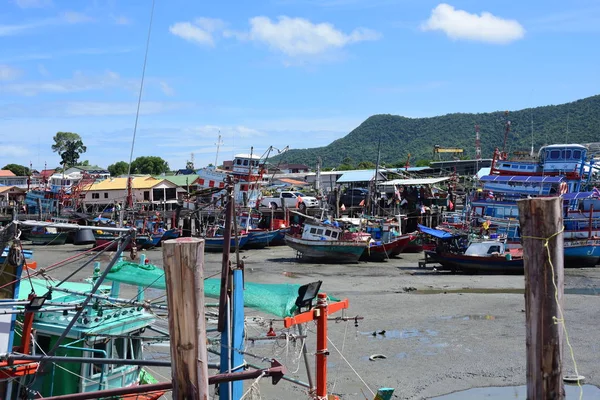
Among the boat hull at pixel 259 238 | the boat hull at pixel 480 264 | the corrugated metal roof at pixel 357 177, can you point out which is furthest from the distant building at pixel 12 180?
the boat hull at pixel 480 264

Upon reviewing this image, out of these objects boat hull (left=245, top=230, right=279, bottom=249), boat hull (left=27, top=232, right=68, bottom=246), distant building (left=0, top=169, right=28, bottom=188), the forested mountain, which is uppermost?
the forested mountain

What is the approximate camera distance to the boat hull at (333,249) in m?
37.6

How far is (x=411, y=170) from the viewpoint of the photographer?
6994cm

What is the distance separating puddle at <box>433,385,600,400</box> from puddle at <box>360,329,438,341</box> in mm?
4228

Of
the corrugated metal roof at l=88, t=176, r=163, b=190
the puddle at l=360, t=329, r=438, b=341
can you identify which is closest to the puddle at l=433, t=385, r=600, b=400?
the puddle at l=360, t=329, r=438, b=341

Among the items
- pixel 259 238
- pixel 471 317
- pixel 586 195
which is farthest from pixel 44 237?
pixel 471 317

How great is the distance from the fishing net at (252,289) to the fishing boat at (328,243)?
86.7 ft

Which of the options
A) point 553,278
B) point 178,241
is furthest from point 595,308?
point 178,241

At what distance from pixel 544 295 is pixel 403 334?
11662mm

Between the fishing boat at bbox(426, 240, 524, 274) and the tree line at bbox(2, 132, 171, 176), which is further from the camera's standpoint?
the tree line at bbox(2, 132, 171, 176)

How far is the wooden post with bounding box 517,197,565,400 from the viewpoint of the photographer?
707cm

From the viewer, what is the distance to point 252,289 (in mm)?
10664

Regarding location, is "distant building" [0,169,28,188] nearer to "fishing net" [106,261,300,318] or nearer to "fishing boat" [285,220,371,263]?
"fishing boat" [285,220,371,263]

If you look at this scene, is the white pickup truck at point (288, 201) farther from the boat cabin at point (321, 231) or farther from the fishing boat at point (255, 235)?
the boat cabin at point (321, 231)
